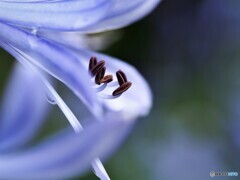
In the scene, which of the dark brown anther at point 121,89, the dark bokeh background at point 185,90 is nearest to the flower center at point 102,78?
the dark brown anther at point 121,89

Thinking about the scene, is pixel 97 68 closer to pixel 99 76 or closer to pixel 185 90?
pixel 99 76

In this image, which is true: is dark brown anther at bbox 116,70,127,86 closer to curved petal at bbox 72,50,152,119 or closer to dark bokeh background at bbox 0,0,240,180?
curved petal at bbox 72,50,152,119

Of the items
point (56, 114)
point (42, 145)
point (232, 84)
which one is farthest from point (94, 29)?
point (232, 84)

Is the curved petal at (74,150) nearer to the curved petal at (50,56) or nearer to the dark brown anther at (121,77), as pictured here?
the curved petal at (50,56)

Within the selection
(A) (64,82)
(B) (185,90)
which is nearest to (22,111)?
(A) (64,82)

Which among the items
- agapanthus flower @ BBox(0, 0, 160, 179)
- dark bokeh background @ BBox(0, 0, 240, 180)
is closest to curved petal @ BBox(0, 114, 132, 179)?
agapanthus flower @ BBox(0, 0, 160, 179)

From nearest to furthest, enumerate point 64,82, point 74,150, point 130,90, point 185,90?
1. point 74,150
2. point 64,82
3. point 130,90
4. point 185,90

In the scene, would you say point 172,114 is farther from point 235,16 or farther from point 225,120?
point 235,16
